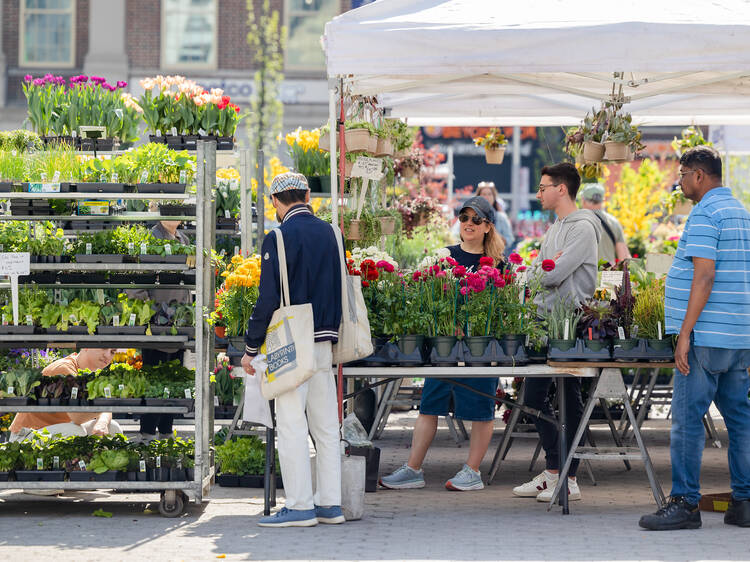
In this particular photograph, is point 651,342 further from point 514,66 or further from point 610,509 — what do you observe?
point 514,66

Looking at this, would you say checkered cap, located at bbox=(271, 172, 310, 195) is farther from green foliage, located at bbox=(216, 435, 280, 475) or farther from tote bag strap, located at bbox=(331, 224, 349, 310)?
green foliage, located at bbox=(216, 435, 280, 475)

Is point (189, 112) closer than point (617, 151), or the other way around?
point (189, 112)

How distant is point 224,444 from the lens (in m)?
7.54

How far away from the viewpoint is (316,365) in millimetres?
6121

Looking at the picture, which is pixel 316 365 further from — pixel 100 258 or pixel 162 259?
pixel 100 258

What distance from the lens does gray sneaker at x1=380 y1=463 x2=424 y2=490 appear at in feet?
24.5

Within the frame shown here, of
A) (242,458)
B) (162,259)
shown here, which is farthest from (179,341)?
(242,458)

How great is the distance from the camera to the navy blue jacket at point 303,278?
608 cm

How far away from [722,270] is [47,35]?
2143cm

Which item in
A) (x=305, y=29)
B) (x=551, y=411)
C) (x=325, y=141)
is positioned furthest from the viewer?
(x=305, y=29)

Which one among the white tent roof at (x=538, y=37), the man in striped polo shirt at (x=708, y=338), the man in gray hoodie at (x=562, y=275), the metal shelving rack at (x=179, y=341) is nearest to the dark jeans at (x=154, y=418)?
the metal shelving rack at (x=179, y=341)

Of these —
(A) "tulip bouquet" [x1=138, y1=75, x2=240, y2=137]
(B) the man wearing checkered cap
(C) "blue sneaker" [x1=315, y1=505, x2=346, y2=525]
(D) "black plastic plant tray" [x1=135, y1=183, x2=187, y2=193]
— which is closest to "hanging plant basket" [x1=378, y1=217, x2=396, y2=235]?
(A) "tulip bouquet" [x1=138, y1=75, x2=240, y2=137]

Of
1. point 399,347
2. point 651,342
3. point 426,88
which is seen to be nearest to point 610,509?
point 651,342

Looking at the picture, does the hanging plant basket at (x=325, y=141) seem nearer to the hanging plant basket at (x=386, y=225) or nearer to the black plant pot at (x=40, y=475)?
the hanging plant basket at (x=386, y=225)
